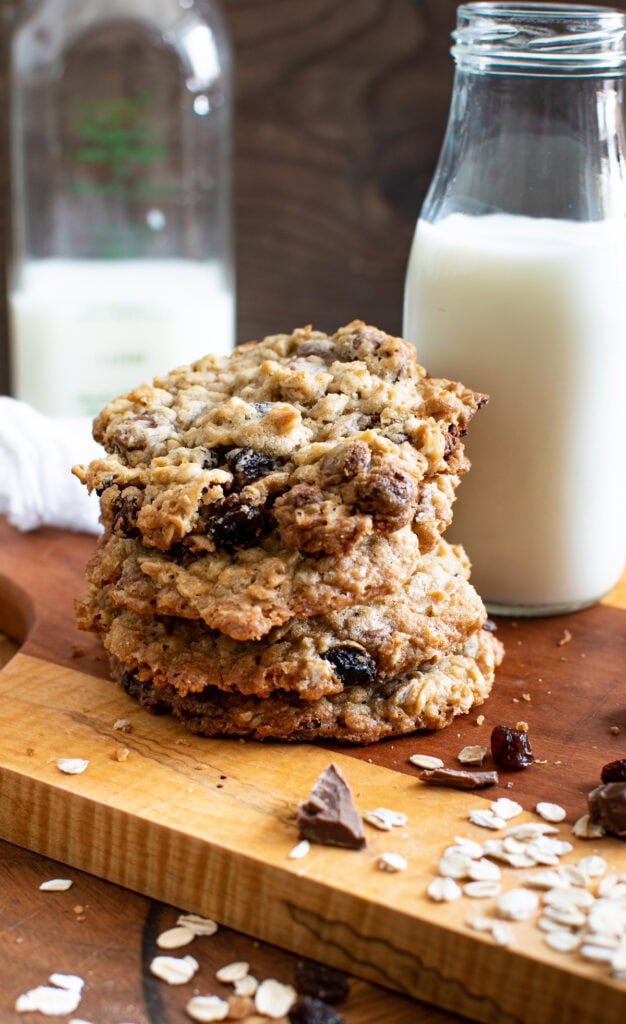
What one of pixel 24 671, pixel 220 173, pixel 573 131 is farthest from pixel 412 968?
pixel 220 173

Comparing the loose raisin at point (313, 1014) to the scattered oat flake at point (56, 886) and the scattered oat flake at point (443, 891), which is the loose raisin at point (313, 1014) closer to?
the scattered oat flake at point (443, 891)

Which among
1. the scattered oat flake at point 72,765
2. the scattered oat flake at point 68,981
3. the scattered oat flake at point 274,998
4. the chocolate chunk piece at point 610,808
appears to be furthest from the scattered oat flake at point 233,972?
the chocolate chunk piece at point 610,808

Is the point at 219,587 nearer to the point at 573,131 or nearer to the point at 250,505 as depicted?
the point at 250,505

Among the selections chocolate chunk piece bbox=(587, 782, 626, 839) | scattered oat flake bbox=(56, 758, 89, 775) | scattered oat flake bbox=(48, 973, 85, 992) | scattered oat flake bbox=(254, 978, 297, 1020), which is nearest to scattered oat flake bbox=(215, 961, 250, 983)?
scattered oat flake bbox=(254, 978, 297, 1020)

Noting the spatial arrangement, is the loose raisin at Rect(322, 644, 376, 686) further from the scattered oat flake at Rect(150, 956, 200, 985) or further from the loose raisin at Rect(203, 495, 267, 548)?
the scattered oat flake at Rect(150, 956, 200, 985)

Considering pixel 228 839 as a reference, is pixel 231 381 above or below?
above

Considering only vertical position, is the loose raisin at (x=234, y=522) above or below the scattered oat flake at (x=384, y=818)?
above
